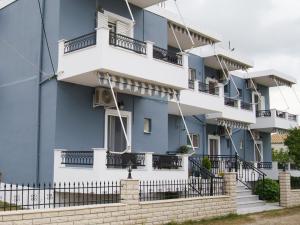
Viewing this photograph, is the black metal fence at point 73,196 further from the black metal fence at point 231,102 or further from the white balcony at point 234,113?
the black metal fence at point 231,102

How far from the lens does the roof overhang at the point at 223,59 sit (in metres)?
27.3

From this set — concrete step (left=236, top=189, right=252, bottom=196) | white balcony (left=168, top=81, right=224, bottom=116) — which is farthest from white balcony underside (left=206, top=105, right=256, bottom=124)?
concrete step (left=236, top=189, right=252, bottom=196)

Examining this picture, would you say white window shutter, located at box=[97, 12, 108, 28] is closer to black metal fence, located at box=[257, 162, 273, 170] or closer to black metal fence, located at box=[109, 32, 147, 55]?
black metal fence, located at box=[109, 32, 147, 55]

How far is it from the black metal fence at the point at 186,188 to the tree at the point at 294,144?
8009 millimetres

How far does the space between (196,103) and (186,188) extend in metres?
6.87

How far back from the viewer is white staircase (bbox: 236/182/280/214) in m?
18.5

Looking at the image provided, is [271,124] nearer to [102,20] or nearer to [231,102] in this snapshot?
[231,102]

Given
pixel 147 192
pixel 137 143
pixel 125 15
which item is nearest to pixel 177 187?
pixel 147 192

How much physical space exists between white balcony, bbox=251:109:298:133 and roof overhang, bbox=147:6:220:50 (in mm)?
8864

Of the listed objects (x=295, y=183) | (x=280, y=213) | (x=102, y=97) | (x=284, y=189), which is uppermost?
(x=102, y=97)

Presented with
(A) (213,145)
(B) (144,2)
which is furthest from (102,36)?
(A) (213,145)

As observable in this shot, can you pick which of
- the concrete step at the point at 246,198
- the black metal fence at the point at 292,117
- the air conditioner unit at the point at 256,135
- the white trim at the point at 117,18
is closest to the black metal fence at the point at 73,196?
the concrete step at the point at 246,198

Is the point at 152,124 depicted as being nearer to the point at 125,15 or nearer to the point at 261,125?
the point at 125,15

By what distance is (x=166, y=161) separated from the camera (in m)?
17.0
